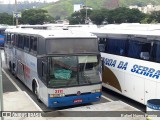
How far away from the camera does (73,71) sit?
36.4 ft

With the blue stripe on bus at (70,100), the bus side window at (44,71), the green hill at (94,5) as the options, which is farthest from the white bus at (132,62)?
the green hill at (94,5)

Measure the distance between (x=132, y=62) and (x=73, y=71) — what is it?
253cm

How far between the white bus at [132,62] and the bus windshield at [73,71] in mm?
1034

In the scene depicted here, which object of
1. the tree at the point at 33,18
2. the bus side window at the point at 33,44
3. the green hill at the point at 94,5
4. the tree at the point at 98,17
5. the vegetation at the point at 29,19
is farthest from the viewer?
the green hill at the point at 94,5

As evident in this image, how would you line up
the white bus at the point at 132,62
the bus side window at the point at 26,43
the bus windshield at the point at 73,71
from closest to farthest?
the white bus at the point at 132,62 < the bus windshield at the point at 73,71 < the bus side window at the point at 26,43

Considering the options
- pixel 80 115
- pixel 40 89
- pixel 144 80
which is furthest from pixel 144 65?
pixel 40 89

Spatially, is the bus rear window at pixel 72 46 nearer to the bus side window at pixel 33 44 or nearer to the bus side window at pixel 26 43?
the bus side window at pixel 33 44

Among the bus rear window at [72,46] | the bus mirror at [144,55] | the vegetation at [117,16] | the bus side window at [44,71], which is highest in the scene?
the vegetation at [117,16]

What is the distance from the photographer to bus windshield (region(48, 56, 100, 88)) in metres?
10.9

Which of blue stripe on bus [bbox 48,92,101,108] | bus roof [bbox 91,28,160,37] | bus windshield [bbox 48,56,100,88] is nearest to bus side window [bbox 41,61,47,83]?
bus windshield [bbox 48,56,100,88]

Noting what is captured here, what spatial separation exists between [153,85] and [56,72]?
3559 mm

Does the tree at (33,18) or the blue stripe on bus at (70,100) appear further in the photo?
the tree at (33,18)

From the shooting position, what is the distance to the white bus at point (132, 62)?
35.2 feet

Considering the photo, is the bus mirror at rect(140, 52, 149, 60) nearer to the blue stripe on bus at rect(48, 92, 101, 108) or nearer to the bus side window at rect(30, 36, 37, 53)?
the blue stripe on bus at rect(48, 92, 101, 108)
